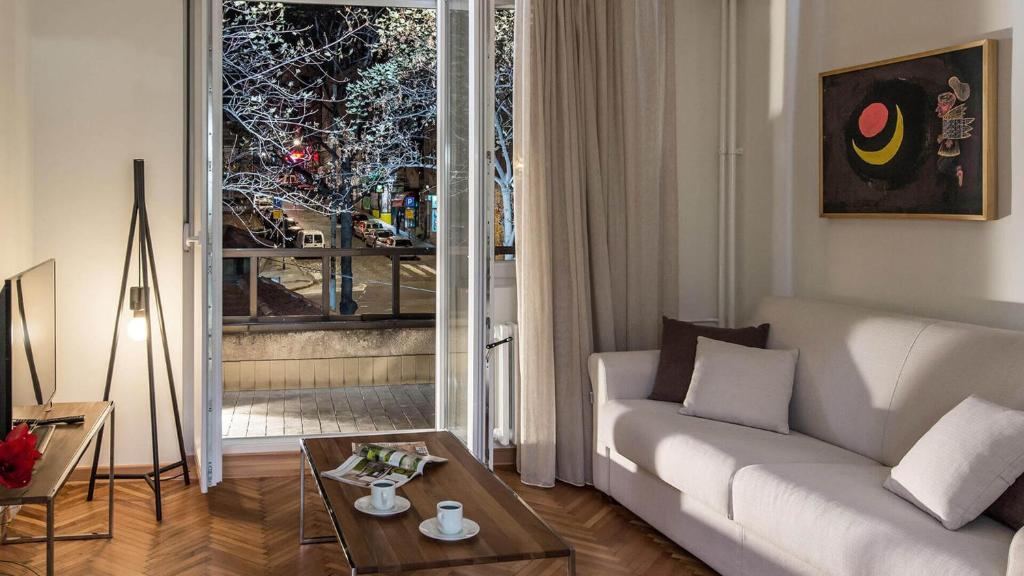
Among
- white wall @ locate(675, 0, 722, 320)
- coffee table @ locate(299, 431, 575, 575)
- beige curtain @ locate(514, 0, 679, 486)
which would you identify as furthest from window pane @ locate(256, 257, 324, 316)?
coffee table @ locate(299, 431, 575, 575)

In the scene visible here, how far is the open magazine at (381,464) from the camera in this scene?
3.04 metres

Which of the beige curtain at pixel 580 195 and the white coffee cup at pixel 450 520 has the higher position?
the beige curtain at pixel 580 195

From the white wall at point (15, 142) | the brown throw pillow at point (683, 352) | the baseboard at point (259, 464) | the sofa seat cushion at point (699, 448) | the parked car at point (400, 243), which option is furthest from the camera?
the parked car at point (400, 243)

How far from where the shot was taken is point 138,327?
4223mm

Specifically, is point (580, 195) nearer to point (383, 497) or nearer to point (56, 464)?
point (383, 497)

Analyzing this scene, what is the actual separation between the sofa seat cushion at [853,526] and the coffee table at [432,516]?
734mm

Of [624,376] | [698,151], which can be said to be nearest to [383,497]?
[624,376]

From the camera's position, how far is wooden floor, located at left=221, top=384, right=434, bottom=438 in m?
5.66

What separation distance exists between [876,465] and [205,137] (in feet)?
9.47

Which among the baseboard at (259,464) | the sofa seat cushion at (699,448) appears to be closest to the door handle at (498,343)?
the sofa seat cushion at (699,448)

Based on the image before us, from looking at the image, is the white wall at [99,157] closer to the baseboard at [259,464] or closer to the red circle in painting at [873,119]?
the baseboard at [259,464]

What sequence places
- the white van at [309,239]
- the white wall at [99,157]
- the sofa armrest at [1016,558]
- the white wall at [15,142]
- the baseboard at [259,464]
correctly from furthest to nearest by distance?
the white van at [309,239] → the baseboard at [259,464] → the white wall at [99,157] → the white wall at [15,142] → the sofa armrest at [1016,558]

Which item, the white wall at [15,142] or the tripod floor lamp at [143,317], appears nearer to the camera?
the white wall at [15,142]

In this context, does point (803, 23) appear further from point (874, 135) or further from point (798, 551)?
point (798, 551)
